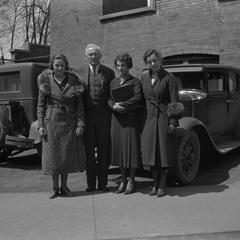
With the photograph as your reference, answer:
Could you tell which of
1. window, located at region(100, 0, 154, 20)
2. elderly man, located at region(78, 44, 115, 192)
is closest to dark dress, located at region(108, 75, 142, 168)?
elderly man, located at region(78, 44, 115, 192)

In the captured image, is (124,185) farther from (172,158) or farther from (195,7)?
(195,7)

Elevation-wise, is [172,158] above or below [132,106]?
below

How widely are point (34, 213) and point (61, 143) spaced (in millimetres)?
992

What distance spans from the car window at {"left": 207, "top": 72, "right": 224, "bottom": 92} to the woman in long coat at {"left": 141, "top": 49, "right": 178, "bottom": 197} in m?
2.11

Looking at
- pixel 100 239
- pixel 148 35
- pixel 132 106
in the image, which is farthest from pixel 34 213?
pixel 148 35

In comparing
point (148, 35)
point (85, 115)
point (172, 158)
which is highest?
point (148, 35)

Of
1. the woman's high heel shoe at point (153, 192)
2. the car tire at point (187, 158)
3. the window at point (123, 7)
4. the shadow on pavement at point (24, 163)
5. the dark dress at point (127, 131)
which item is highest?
the window at point (123, 7)

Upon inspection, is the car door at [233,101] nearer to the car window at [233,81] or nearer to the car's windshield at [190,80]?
the car window at [233,81]

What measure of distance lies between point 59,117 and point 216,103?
315cm

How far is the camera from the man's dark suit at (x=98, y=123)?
6559 millimetres

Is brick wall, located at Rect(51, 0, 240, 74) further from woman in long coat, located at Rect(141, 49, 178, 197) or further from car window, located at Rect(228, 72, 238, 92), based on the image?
woman in long coat, located at Rect(141, 49, 178, 197)

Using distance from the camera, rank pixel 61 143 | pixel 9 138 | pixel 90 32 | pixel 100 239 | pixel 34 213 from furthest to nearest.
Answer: pixel 90 32
pixel 9 138
pixel 61 143
pixel 34 213
pixel 100 239

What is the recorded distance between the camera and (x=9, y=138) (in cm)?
900

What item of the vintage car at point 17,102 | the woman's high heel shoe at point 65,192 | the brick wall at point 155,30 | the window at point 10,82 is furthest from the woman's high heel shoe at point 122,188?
the brick wall at point 155,30
